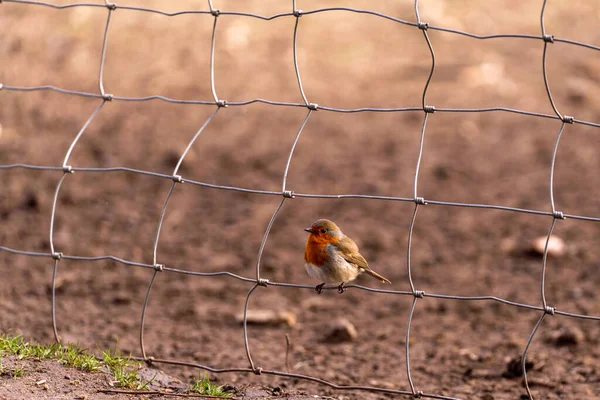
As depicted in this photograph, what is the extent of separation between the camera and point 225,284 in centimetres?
570

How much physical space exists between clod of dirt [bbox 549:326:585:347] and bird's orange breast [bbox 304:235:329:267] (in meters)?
1.84

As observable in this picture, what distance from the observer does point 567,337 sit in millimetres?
4645

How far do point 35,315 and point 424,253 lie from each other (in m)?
2.77

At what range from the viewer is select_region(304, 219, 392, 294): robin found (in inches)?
138

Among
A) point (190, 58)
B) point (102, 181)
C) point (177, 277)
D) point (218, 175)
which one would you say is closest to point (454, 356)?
point (177, 277)

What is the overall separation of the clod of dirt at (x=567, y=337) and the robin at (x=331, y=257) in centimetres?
163

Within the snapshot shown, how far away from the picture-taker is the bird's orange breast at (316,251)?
11.5 feet

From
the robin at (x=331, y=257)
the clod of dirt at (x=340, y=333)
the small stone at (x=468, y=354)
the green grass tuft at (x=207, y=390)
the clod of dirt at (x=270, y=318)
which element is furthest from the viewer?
the clod of dirt at (x=270, y=318)

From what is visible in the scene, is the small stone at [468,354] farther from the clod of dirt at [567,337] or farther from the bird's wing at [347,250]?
the bird's wing at [347,250]

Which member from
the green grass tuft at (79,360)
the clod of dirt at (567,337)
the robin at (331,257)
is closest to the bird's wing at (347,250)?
the robin at (331,257)

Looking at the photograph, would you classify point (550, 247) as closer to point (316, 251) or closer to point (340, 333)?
point (340, 333)

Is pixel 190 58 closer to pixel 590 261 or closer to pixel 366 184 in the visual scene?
pixel 366 184

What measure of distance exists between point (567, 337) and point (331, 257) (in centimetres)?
185

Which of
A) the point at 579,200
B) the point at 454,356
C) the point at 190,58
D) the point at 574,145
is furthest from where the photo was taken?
the point at 190,58
